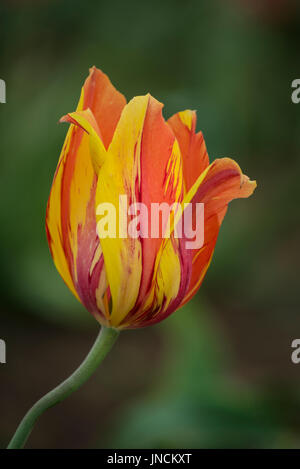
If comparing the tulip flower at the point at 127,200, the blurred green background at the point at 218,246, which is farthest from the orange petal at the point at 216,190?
the blurred green background at the point at 218,246

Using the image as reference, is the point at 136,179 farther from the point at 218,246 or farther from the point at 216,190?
the point at 218,246

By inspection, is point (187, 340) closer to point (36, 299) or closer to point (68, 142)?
point (36, 299)

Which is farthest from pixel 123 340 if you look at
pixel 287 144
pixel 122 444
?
pixel 287 144

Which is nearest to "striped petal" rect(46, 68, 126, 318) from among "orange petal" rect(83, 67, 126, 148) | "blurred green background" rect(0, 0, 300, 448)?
"orange petal" rect(83, 67, 126, 148)

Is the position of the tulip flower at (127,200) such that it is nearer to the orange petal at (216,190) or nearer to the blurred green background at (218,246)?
the orange petal at (216,190)

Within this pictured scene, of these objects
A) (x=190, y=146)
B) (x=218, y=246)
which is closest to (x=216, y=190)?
(x=190, y=146)

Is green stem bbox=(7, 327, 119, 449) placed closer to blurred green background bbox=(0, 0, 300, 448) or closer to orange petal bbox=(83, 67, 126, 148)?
orange petal bbox=(83, 67, 126, 148)

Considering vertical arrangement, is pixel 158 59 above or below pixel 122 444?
above
